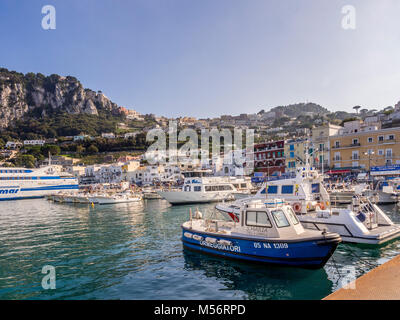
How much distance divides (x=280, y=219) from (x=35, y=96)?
214 meters

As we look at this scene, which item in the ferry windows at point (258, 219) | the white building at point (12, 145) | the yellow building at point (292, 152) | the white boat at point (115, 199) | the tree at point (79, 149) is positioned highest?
the white building at point (12, 145)

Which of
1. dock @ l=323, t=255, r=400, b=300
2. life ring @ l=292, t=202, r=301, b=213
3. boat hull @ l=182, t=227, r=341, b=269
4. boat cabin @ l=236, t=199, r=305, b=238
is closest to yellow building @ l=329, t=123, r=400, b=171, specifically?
life ring @ l=292, t=202, r=301, b=213

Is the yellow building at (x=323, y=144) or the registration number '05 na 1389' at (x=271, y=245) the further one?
the yellow building at (x=323, y=144)

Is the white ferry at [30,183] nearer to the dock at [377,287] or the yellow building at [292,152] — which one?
the yellow building at [292,152]

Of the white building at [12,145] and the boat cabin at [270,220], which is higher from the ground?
the white building at [12,145]

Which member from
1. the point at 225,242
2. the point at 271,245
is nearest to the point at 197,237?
the point at 225,242

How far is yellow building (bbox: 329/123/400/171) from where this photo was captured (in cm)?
4819

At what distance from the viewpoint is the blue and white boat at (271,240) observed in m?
10.4

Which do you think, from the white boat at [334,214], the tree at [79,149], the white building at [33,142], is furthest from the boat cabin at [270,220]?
the white building at [33,142]

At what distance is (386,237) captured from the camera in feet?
46.5

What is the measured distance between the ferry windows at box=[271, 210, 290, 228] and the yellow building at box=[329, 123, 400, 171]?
4251 cm

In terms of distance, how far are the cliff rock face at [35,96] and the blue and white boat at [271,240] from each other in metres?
193

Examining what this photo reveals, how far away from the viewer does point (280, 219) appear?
11438mm

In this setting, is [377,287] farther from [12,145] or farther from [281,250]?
[12,145]
